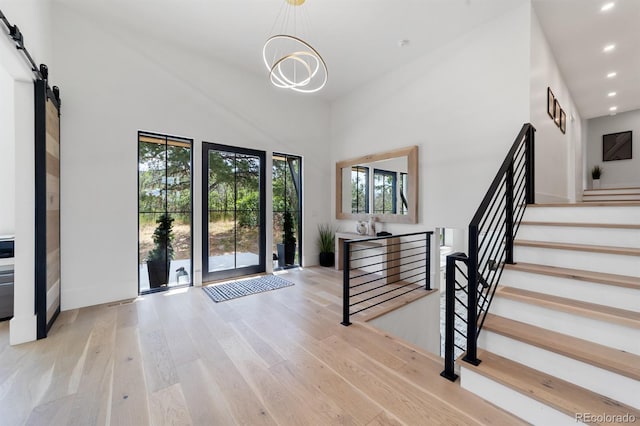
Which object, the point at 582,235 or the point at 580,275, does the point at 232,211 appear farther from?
the point at 582,235

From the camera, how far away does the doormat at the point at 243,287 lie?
3469 millimetres

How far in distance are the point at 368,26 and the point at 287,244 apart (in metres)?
3.73

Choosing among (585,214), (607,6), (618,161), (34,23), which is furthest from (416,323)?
(618,161)

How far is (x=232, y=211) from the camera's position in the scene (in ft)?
14.1

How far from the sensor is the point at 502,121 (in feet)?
10.5

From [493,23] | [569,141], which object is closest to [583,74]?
[569,141]

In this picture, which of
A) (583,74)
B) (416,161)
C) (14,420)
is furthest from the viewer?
(583,74)

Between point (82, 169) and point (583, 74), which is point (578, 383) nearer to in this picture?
point (82, 169)

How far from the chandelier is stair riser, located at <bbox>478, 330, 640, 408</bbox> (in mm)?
2610

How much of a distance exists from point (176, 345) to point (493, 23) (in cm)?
508

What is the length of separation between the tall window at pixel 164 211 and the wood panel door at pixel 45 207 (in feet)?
2.93

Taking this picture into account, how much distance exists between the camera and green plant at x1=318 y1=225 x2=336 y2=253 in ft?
17.2

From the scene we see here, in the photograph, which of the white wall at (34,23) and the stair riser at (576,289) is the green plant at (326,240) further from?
the white wall at (34,23)

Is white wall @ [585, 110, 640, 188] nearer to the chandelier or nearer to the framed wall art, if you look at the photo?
the framed wall art
